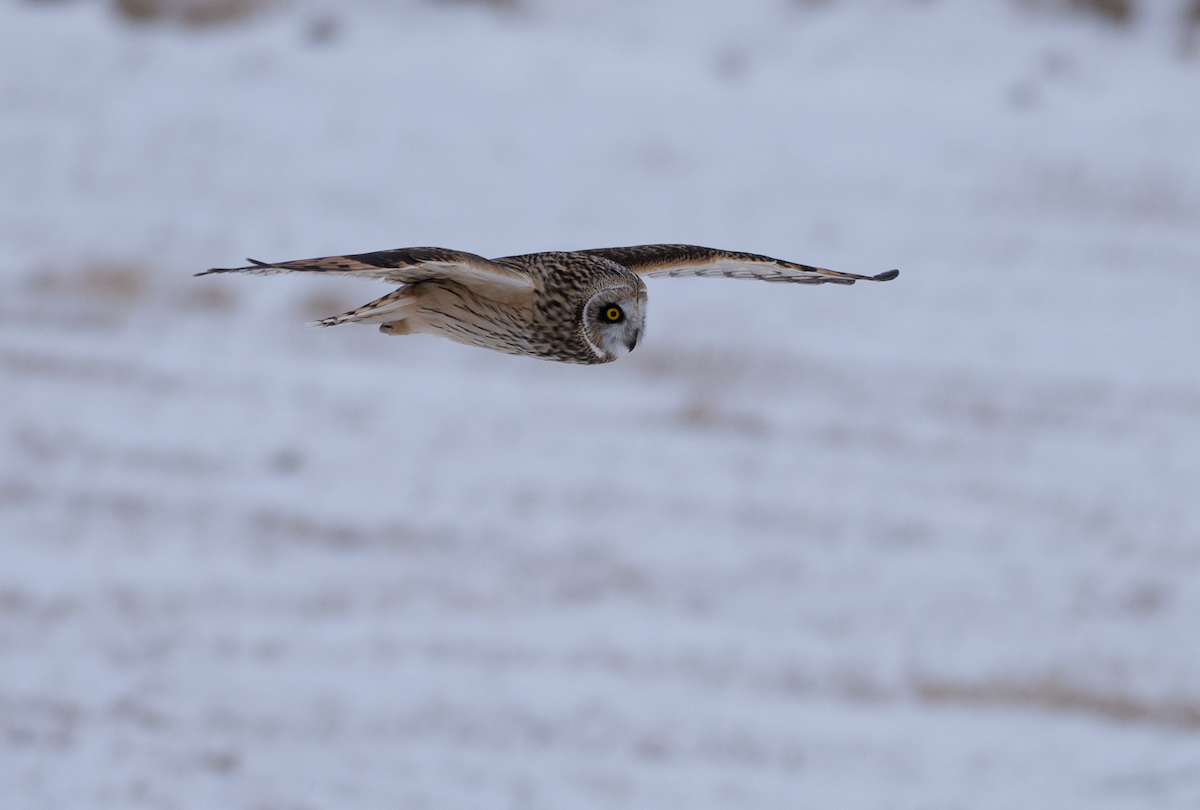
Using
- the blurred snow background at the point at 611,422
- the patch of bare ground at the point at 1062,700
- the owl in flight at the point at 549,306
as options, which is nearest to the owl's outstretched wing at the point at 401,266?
the owl in flight at the point at 549,306

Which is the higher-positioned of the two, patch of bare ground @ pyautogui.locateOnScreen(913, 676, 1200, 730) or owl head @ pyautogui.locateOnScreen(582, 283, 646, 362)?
owl head @ pyautogui.locateOnScreen(582, 283, 646, 362)

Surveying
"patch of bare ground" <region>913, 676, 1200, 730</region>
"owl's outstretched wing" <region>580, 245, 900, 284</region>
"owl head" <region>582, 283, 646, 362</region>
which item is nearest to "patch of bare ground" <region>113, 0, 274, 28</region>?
"patch of bare ground" <region>913, 676, 1200, 730</region>

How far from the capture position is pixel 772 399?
13297mm

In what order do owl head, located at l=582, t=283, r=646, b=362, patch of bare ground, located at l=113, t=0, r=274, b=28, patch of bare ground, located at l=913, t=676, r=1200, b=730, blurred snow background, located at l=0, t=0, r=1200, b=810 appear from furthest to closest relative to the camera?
patch of bare ground, located at l=113, t=0, r=274, b=28 < patch of bare ground, located at l=913, t=676, r=1200, b=730 < blurred snow background, located at l=0, t=0, r=1200, b=810 < owl head, located at l=582, t=283, r=646, b=362

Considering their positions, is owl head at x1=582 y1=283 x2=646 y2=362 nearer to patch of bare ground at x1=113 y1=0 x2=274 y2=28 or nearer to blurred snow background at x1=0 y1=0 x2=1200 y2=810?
blurred snow background at x1=0 y1=0 x2=1200 y2=810

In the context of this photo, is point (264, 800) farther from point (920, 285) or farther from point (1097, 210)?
point (1097, 210)

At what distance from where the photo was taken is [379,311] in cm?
338

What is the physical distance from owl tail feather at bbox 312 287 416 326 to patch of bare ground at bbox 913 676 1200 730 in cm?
698

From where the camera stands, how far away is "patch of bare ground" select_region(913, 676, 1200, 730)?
9539 millimetres

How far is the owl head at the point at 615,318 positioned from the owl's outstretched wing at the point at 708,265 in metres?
0.26

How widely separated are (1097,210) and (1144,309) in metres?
1.87

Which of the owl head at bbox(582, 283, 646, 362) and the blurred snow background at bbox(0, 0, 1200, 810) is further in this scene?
the blurred snow background at bbox(0, 0, 1200, 810)

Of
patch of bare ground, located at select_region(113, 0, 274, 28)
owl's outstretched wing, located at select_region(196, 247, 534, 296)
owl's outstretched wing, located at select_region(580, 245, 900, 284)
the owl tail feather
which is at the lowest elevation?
the owl tail feather

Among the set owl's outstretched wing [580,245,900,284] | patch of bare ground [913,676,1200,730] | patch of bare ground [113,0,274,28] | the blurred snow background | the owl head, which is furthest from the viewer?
patch of bare ground [113,0,274,28]
